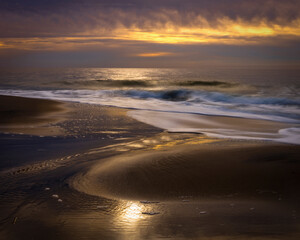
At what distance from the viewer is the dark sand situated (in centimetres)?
258

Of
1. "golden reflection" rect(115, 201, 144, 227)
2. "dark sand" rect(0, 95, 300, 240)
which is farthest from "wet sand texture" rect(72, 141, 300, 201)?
"golden reflection" rect(115, 201, 144, 227)

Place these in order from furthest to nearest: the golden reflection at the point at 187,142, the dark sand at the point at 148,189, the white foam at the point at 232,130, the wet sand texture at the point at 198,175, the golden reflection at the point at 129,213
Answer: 1. the white foam at the point at 232,130
2. the golden reflection at the point at 187,142
3. the wet sand texture at the point at 198,175
4. the golden reflection at the point at 129,213
5. the dark sand at the point at 148,189

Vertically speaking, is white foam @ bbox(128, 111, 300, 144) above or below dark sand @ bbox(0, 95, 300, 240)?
above

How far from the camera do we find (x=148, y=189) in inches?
140

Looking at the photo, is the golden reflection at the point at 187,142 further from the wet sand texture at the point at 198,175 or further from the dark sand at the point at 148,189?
the wet sand texture at the point at 198,175

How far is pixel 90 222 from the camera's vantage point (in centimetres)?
270

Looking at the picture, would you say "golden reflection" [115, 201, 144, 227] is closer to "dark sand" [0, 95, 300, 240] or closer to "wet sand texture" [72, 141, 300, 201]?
"dark sand" [0, 95, 300, 240]

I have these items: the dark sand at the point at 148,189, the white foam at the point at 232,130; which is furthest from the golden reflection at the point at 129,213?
the white foam at the point at 232,130

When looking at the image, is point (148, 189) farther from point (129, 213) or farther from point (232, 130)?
point (232, 130)

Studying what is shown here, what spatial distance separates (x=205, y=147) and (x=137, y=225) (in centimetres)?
298

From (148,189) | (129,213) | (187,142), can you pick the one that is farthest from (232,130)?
(129,213)

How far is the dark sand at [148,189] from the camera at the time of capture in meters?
2.58

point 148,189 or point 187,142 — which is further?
point 187,142

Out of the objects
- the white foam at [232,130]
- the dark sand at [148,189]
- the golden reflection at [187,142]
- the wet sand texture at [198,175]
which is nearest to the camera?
the dark sand at [148,189]
